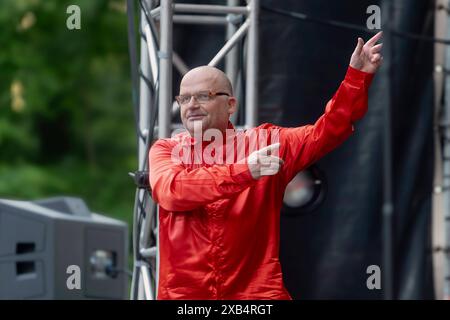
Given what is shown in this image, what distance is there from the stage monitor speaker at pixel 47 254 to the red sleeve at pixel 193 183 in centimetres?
204

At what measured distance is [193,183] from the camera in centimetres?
389

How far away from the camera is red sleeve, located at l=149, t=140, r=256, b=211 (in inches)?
150

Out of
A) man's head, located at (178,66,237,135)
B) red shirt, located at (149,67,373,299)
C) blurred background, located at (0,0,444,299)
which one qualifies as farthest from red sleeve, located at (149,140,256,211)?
blurred background, located at (0,0,444,299)

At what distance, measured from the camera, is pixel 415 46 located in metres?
6.20

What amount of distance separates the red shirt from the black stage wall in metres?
1.95

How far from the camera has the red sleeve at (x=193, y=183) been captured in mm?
3814

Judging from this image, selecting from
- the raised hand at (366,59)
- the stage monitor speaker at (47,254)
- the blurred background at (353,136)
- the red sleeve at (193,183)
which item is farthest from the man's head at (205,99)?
the stage monitor speaker at (47,254)

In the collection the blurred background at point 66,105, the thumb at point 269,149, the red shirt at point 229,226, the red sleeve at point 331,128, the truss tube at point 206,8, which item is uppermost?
the blurred background at point 66,105

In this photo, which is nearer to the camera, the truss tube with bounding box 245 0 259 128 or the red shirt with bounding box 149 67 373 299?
the red shirt with bounding box 149 67 373 299

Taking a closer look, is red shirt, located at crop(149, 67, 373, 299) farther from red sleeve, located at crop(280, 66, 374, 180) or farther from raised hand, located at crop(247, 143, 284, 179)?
raised hand, located at crop(247, 143, 284, 179)

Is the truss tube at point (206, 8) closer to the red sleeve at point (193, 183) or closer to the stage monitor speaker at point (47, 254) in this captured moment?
the stage monitor speaker at point (47, 254)

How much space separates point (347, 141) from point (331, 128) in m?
2.15

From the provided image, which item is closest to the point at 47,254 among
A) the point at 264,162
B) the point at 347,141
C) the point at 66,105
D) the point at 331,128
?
the point at 347,141
